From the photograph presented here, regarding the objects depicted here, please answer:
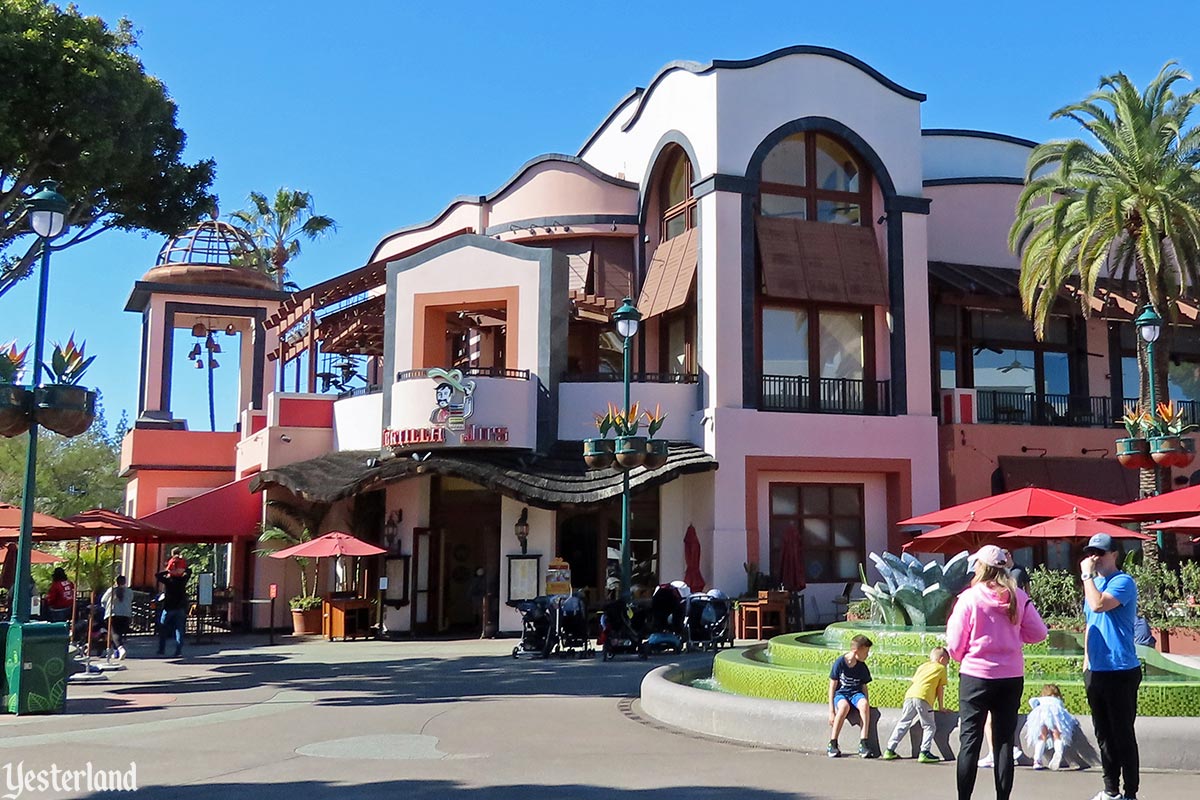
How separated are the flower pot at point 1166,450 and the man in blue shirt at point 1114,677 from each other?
13452mm

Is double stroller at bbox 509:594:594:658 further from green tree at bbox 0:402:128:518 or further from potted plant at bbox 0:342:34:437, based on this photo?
green tree at bbox 0:402:128:518

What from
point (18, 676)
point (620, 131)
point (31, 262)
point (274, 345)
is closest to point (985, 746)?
point (18, 676)

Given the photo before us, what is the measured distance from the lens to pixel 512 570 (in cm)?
2462

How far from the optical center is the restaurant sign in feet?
80.2

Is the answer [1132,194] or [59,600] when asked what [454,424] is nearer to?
[59,600]

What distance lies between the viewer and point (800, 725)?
33.6 ft

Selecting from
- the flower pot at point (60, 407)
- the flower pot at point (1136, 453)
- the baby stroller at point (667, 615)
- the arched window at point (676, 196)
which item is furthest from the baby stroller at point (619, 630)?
the arched window at point (676, 196)

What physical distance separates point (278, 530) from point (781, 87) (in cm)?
1498

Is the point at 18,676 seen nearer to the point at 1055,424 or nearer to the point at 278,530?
the point at 278,530

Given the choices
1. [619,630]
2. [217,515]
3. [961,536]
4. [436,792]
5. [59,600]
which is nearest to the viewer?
[436,792]

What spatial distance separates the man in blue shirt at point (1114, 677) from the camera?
7281 millimetres

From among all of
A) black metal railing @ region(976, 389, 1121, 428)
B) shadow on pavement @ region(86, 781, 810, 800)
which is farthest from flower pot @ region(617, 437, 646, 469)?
black metal railing @ region(976, 389, 1121, 428)

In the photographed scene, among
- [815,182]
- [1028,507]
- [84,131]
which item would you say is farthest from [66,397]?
[815,182]

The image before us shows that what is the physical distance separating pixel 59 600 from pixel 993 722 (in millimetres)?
16952
